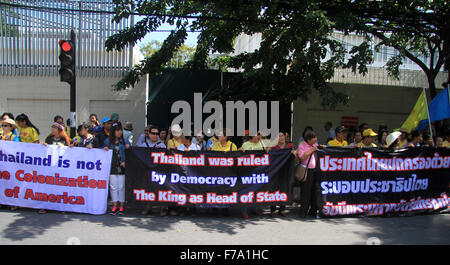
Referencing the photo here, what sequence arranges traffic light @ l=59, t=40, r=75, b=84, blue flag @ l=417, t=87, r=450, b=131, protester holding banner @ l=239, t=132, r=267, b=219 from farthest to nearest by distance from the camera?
blue flag @ l=417, t=87, r=450, b=131, traffic light @ l=59, t=40, r=75, b=84, protester holding banner @ l=239, t=132, r=267, b=219

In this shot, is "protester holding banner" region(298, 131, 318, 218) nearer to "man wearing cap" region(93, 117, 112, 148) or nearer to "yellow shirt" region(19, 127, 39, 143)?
"man wearing cap" region(93, 117, 112, 148)

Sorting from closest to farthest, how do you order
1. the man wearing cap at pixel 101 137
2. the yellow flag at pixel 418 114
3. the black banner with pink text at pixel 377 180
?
the black banner with pink text at pixel 377 180 → the man wearing cap at pixel 101 137 → the yellow flag at pixel 418 114

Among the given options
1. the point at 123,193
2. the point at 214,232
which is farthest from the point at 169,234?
the point at 123,193

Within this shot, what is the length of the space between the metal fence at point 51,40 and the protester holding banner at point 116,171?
5.91 meters

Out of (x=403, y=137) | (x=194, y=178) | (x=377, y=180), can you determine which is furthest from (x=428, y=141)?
(x=194, y=178)

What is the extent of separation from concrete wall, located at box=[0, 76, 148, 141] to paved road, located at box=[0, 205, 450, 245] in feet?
19.4

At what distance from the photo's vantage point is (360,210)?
6500 millimetres

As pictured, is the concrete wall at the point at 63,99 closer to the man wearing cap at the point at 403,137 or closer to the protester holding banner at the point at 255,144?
the protester holding banner at the point at 255,144

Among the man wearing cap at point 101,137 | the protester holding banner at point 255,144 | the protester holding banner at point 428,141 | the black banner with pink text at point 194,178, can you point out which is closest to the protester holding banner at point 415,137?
the protester holding banner at point 428,141

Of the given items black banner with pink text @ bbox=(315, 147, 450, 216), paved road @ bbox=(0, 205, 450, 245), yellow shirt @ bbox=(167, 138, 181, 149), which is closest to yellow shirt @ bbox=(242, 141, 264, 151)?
black banner with pink text @ bbox=(315, 147, 450, 216)

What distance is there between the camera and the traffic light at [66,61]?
7477 mm

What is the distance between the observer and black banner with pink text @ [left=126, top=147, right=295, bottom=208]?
6.27 metres

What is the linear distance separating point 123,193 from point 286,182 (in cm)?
313

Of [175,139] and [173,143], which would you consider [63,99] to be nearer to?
[175,139]
